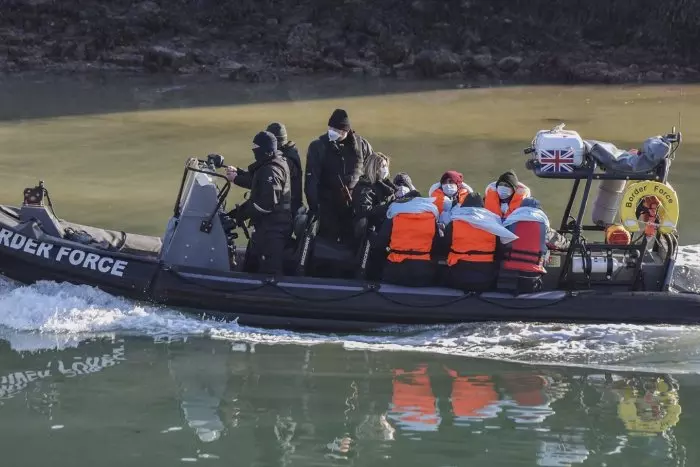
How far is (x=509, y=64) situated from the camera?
2239 cm

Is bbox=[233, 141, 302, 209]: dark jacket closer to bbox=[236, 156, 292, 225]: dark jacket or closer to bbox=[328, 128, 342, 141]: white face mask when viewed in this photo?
bbox=[236, 156, 292, 225]: dark jacket

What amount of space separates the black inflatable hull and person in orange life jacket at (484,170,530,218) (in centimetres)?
60

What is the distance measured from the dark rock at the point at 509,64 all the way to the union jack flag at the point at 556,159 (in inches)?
616

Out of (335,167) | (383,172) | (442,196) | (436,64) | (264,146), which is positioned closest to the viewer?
(264,146)

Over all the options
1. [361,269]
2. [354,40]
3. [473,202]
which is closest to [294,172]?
[361,269]

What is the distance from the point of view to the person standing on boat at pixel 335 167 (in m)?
7.45

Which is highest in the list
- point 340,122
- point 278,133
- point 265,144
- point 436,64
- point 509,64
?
point 509,64

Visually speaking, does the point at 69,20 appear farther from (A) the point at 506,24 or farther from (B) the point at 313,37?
(A) the point at 506,24

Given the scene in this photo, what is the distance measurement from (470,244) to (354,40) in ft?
56.8

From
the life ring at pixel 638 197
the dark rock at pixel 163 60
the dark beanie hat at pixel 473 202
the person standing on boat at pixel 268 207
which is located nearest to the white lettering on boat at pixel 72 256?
the person standing on boat at pixel 268 207

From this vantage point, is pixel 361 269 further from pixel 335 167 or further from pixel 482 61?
pixel 482 61

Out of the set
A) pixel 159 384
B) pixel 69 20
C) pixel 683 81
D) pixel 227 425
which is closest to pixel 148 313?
pixel 159 384

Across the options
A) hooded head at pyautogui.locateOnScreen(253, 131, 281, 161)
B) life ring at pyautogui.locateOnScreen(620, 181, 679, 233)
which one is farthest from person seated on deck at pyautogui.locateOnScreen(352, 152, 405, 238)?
life ring at pyautogui.locateOnScreen(620, 181, 679, 233)

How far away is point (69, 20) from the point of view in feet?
81.0
